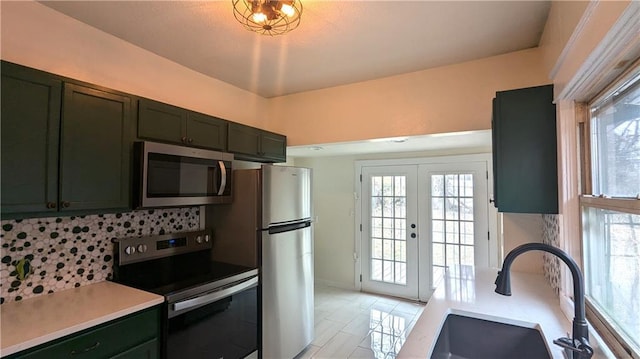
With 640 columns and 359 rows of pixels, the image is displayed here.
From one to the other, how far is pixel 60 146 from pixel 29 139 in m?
0.12

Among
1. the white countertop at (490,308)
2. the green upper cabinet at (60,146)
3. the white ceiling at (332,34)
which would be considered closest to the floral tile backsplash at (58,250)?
the green upper cabinet at (60,146)

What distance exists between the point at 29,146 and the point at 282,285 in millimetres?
1865

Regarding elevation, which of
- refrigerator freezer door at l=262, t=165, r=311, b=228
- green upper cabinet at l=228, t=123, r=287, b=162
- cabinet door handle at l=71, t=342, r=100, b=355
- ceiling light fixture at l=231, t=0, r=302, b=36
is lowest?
cabinet door handle at l=71, t=342, r=100, b=355

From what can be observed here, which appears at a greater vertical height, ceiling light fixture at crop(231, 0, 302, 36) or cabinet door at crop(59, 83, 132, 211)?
ceiling light fixture at crop(231, 0, 302, 36)

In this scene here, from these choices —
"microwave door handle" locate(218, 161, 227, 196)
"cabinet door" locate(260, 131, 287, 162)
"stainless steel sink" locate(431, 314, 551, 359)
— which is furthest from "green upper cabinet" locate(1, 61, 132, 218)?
"stainless steel sink" locate(431, 314, 551, 359)

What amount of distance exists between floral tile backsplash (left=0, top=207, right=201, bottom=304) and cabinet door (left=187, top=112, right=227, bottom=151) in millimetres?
675

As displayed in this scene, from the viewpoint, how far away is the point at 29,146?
149 centimetres

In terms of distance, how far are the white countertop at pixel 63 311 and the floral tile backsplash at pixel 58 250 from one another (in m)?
0.07

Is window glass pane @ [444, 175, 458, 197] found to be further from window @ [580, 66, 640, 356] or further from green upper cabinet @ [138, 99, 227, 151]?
green upper cabinet @ [138, 99, 227, 151]

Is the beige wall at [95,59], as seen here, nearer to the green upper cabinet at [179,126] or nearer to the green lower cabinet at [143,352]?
the green upper cabinet at [179,126]

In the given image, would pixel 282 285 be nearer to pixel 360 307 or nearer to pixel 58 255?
pixel 58 255

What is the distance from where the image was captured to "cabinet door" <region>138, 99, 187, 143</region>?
1.97 metres

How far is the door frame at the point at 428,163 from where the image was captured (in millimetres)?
3770

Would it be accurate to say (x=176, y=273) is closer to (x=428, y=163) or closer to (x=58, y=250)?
(x=58, y=250)
